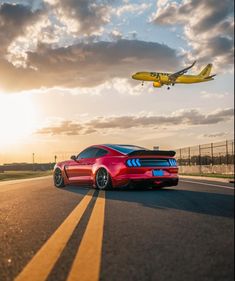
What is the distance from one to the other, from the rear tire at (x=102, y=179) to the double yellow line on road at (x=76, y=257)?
4.93 meters

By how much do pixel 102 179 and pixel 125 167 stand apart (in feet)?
2.81

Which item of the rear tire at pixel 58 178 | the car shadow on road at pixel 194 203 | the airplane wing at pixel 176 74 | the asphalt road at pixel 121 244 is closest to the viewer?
the asphalt road at pixel 121 244

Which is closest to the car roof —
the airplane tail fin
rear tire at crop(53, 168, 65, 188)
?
rear tire at crop(53, 168, 65, 188)

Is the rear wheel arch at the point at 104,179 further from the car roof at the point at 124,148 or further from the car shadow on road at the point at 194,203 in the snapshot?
the car shadow on road at the point at 194,203

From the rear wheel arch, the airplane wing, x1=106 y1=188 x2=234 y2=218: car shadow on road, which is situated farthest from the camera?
the airplane wing

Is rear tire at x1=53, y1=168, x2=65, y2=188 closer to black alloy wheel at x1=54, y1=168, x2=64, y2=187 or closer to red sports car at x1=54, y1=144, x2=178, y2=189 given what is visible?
black alloy wheel at x1=54, y1=168, x2=64, y2=187

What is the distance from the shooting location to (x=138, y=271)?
3154 mm

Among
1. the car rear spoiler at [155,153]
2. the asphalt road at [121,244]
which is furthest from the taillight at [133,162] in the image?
the asphalt road at [121,244]

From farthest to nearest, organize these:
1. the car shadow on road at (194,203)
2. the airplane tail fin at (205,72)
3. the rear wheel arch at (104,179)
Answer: the airplane tail fin at (205,72)
the rear wheel arch at (104,179)
the car shadow on road at (194,203)

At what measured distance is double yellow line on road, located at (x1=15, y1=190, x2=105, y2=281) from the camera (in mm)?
3139

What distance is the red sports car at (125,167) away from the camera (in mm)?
10375

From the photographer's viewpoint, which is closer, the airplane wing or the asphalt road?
the asphalt road

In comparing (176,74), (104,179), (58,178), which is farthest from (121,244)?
(176,74)

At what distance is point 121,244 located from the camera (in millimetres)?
4160
